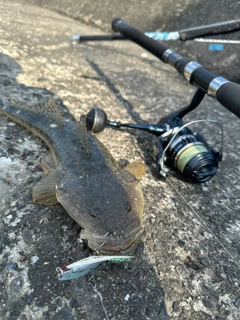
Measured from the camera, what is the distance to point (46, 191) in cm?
215

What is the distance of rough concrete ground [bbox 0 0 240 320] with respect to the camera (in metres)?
1.72

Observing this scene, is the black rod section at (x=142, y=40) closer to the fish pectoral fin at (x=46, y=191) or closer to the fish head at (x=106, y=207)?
the fish head at (x=106, y=207)

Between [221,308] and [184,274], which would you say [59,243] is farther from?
[221,308]

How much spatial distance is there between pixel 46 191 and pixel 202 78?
1.44 m

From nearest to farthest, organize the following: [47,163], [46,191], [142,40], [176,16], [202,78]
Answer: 1. [46,191]
2. [202,78]
3. [47,163]
4. [142,40]
5. [176,16]

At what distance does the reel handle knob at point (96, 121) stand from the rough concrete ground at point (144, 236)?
0.16 meters

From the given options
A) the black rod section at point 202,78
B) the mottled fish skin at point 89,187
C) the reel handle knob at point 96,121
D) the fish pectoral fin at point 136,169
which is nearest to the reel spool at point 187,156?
A: the fish pectoral fin at point 136,169

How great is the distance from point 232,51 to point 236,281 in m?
3.94

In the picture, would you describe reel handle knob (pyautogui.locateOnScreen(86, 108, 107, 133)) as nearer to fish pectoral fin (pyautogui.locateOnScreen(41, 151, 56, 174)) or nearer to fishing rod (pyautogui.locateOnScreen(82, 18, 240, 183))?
fishing rod (pyautogui.locateOnScreen(82, 18, 240, 183))

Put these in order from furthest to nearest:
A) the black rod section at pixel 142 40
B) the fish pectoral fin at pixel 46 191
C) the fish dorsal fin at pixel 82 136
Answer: the black rod section at pixel 142 40 < the fish dorsal fin at pixel 82 136 < the fish pectoral fin at pixel 46 191

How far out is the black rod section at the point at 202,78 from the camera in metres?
2.03

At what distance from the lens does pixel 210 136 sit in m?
3.38

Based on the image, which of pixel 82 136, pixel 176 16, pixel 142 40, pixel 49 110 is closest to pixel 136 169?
pixel 82 136

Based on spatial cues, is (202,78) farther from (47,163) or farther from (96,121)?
(47,163)
